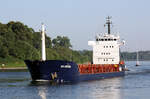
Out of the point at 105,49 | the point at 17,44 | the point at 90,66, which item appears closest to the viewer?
the point at 90,66

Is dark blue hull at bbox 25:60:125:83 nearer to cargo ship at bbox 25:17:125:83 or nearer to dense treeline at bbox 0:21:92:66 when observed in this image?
cargo ship at bbox 25:17:125:83

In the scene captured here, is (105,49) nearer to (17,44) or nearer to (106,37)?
(106,37)

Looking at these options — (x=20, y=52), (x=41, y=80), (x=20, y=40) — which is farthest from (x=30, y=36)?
(x=41, y=80)

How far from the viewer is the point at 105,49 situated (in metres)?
76.6

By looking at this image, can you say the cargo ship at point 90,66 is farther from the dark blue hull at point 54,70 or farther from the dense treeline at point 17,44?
the dense treeline at point 17,44

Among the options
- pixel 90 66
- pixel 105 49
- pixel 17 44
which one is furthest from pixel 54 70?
pixel 17 44

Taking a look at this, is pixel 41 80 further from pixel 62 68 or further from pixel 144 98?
pixel 144 98

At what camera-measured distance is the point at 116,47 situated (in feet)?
253

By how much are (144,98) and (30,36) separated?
342ft

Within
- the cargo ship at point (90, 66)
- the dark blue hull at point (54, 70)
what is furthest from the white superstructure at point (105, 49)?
the dark blue hull at point (54, 70)

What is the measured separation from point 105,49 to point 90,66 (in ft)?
39.8

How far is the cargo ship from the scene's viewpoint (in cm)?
5428

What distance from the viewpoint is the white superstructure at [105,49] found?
76750 mm

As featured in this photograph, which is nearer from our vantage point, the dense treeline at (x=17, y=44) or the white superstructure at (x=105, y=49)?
the white superstructure at (x=105, y=49)
